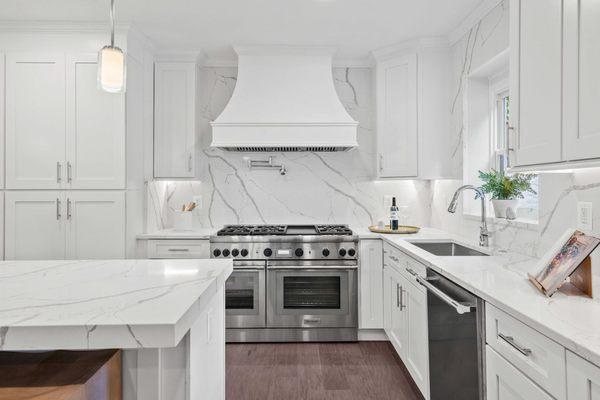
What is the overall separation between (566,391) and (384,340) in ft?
7.58

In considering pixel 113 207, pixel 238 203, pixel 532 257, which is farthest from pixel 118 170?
pixel 532 257

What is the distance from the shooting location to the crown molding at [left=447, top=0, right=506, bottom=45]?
2.52 m

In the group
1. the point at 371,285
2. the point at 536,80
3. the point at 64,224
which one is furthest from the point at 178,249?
the point at 536,80

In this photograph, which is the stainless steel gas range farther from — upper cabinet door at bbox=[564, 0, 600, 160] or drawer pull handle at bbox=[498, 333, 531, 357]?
upper cabinet door at bbox=[564, 0, 600, 160]

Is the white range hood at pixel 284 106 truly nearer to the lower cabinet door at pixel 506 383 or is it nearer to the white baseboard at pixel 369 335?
the white baseboard at pixel 369 335

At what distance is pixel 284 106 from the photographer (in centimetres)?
325

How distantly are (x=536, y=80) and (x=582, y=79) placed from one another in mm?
274

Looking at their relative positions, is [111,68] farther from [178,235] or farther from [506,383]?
[506,383]

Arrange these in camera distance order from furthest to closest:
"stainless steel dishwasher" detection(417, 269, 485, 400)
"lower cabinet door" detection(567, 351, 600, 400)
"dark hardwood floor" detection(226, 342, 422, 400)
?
1. "dark hardwood floor" detection(226, 342, 422, 400)
2. "stainless steel dishwasher" detection(417, 269, 485, 400)
3. "lower cabinet door" detection(567, 351, 600, 400)

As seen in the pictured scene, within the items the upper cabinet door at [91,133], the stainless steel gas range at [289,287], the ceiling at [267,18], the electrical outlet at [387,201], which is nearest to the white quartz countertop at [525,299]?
the stainless steel gas range at [289,287]

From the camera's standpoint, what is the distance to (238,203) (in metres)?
3.73

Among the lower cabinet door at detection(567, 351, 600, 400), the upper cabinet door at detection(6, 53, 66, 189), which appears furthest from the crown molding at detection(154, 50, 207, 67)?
the lower cabinet door at detection(567, 351, 600, 400)

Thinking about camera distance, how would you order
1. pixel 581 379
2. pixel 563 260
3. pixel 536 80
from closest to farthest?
1. pixel 581 379
2. pixel 563 260
3. pixel 536 80

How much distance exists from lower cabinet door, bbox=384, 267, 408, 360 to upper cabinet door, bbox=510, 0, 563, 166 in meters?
1.32
